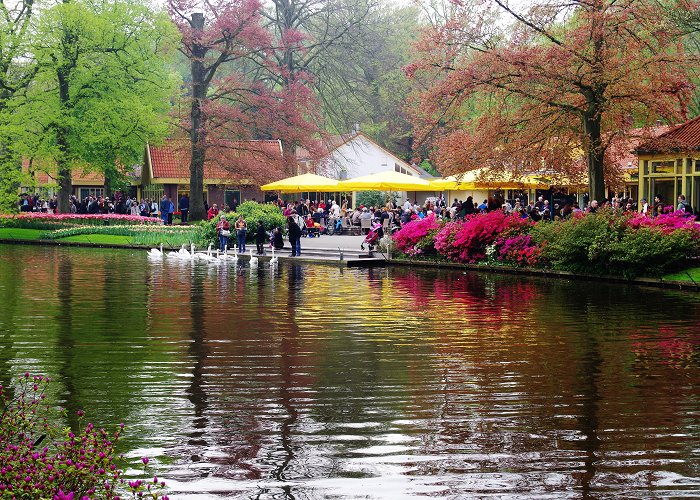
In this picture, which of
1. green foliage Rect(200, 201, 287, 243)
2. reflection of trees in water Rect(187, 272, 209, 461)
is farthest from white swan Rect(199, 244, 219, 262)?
reflection of trees in water Rect(187, 272, 209, 461)

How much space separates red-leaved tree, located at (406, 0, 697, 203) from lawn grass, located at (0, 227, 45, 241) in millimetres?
23997

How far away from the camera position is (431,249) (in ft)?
115

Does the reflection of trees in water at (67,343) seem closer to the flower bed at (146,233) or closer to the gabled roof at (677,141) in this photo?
the flower bed at (146,233)

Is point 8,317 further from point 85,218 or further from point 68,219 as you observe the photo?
point 68,219

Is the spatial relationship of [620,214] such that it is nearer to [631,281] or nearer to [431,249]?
[631,281]

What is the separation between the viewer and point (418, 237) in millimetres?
35312

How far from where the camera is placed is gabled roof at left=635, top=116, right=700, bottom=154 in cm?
3347

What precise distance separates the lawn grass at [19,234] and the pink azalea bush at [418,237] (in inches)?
872

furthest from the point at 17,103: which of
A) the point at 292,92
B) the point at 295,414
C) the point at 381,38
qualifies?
the point at 295,414

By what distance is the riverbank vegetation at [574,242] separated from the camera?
88.2 feet

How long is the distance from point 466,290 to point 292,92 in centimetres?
3056

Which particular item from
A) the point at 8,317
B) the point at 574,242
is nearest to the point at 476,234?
the point at 574,242

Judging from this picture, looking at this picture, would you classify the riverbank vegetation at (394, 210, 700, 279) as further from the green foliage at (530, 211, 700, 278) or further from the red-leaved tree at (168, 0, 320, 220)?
the red-leaved tree at (168, 0, 320, 220)

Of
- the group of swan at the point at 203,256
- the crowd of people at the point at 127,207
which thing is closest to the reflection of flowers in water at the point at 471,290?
the group of swan at the point at 203,256
